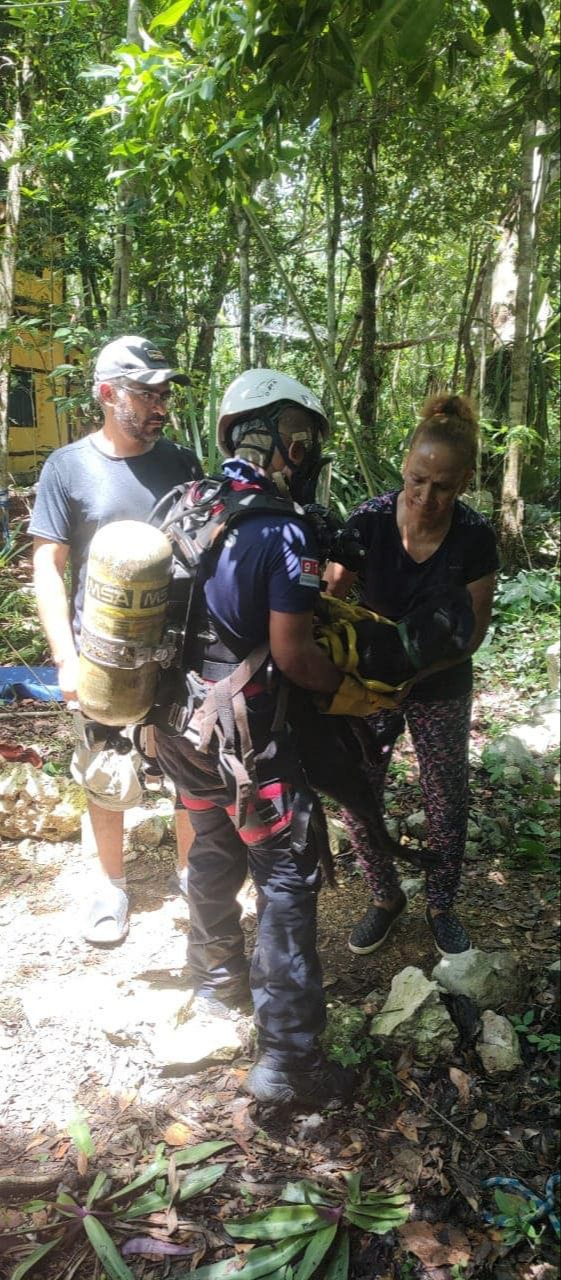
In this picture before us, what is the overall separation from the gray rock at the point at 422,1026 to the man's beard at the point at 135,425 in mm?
2057

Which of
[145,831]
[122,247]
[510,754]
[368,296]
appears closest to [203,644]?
[145,831]

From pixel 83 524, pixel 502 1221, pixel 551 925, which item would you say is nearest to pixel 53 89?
pixel 83 524

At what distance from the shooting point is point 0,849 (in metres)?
3.74

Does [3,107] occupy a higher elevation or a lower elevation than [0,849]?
higher

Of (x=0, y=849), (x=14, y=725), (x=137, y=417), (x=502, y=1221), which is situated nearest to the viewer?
(x=502, y=1221)

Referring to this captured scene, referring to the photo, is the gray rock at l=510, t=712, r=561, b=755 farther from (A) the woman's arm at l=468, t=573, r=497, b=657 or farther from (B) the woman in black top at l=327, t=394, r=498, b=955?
(A) the woman's arm at l=468, t=573, r=497, b=657

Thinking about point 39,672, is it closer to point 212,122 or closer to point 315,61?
point 212,122

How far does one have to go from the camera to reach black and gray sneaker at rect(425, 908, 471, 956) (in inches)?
114

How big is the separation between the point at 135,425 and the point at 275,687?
3.73ft

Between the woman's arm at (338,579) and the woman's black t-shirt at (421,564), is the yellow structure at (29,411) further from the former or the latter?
the woman's black t-shirt at (421,564)

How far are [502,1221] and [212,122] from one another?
3.54 meters

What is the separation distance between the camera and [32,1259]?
1.88 m

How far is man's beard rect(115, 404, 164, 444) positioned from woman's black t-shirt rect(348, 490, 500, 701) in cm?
74

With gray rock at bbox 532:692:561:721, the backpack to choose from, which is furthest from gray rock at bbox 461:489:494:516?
the backpack
